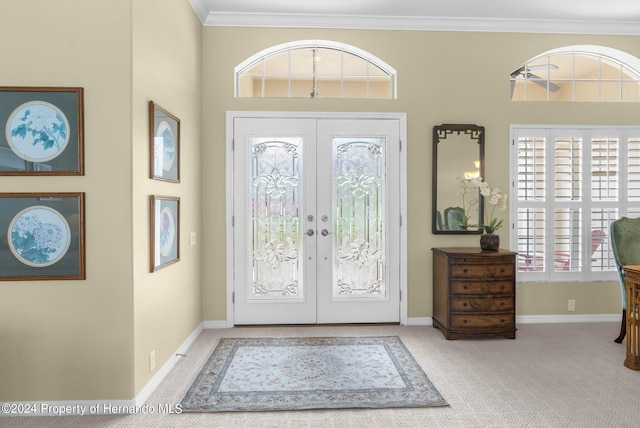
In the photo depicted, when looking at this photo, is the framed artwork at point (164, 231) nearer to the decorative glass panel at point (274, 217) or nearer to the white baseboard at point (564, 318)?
the decorative glass panel at point (274, 217)

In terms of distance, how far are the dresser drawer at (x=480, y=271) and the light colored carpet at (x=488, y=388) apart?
60 cm

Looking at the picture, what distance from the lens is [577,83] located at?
466 cm

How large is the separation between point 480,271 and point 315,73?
8.46ft

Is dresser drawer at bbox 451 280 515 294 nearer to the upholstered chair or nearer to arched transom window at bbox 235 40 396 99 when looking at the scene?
the upholstered chair

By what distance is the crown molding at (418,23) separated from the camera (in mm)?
4344

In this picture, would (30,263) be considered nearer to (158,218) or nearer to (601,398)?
Answer: (158,218)

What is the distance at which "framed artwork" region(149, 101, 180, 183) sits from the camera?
2877mm

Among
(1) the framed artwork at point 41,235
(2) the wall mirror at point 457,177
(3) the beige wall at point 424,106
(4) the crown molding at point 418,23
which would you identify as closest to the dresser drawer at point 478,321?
(3) the beige wall at point 424,106

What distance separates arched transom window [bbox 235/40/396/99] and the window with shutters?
1.59 meters

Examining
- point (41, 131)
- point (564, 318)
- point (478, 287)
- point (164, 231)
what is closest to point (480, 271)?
point (478, 287)

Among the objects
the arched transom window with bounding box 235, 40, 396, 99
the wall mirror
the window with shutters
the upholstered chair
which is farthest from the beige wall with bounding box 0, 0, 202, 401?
the upholstered chair

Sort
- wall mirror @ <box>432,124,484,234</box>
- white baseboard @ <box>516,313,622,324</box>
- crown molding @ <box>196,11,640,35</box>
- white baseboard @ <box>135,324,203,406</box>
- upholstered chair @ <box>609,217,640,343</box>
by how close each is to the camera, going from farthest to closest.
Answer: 1. white baseboard @ <box>516,313,622,324</box>
2. wall mirror @ <box>432,124,484,234</box>
3. crown molding @ <box>196,11,640,35</box>
4. upholstered chair @ <box>609,217,640,343</box>
5. white baseboard @ <box>135,324,203,406</box>

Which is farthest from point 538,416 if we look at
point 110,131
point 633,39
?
point 633,39

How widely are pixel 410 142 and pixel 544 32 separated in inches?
72.6
